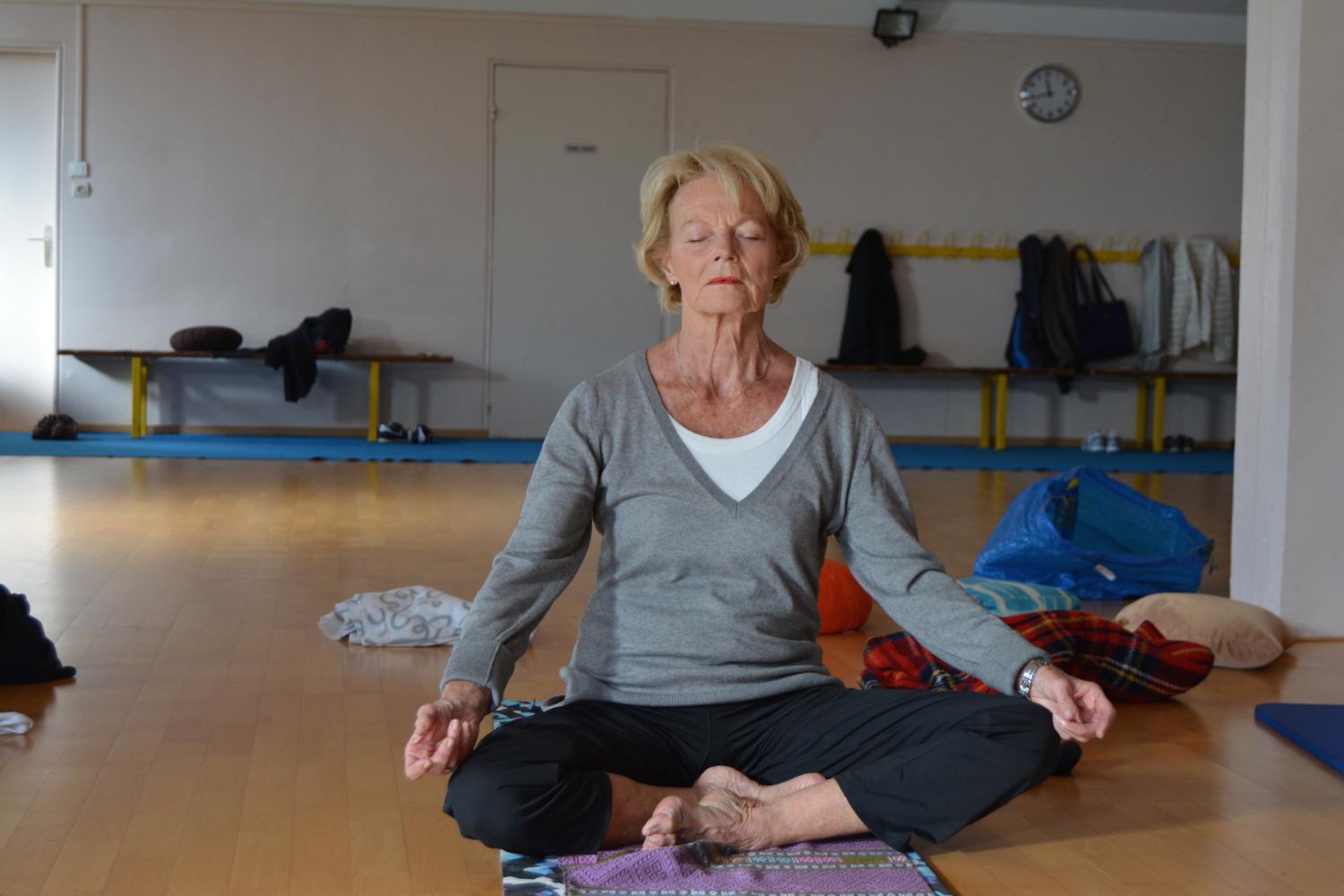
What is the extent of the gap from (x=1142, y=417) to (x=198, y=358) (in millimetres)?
6232

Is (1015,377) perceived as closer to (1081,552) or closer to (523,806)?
(1081,552)

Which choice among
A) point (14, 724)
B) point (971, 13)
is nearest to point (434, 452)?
point (971, 13)

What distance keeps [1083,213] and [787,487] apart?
8.10 m

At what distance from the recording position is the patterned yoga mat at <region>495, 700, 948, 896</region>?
1.64 metres

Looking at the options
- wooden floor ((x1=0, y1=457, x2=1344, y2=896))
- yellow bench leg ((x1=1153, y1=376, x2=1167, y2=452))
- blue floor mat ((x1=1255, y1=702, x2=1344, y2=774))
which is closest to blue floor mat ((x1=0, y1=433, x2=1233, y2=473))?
yellow bench leg ((x1=1153, y1=376, x2=1167, y2=452))

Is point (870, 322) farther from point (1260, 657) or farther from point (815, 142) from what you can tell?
point (1260, 657)

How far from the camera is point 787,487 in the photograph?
1.84m

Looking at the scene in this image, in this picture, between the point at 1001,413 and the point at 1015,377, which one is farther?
the point at 1015,377

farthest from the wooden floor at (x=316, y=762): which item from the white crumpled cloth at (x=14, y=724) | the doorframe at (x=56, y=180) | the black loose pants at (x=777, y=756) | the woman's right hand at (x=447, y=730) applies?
the doorframe at (x=56, y=180)

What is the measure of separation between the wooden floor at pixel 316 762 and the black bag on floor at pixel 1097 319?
5097 millimetres

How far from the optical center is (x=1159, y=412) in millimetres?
9211

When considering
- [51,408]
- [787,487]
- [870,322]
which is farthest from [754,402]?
[51,408]

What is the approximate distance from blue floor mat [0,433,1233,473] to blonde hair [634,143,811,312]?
5740 millimetres

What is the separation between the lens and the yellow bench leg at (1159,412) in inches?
360
